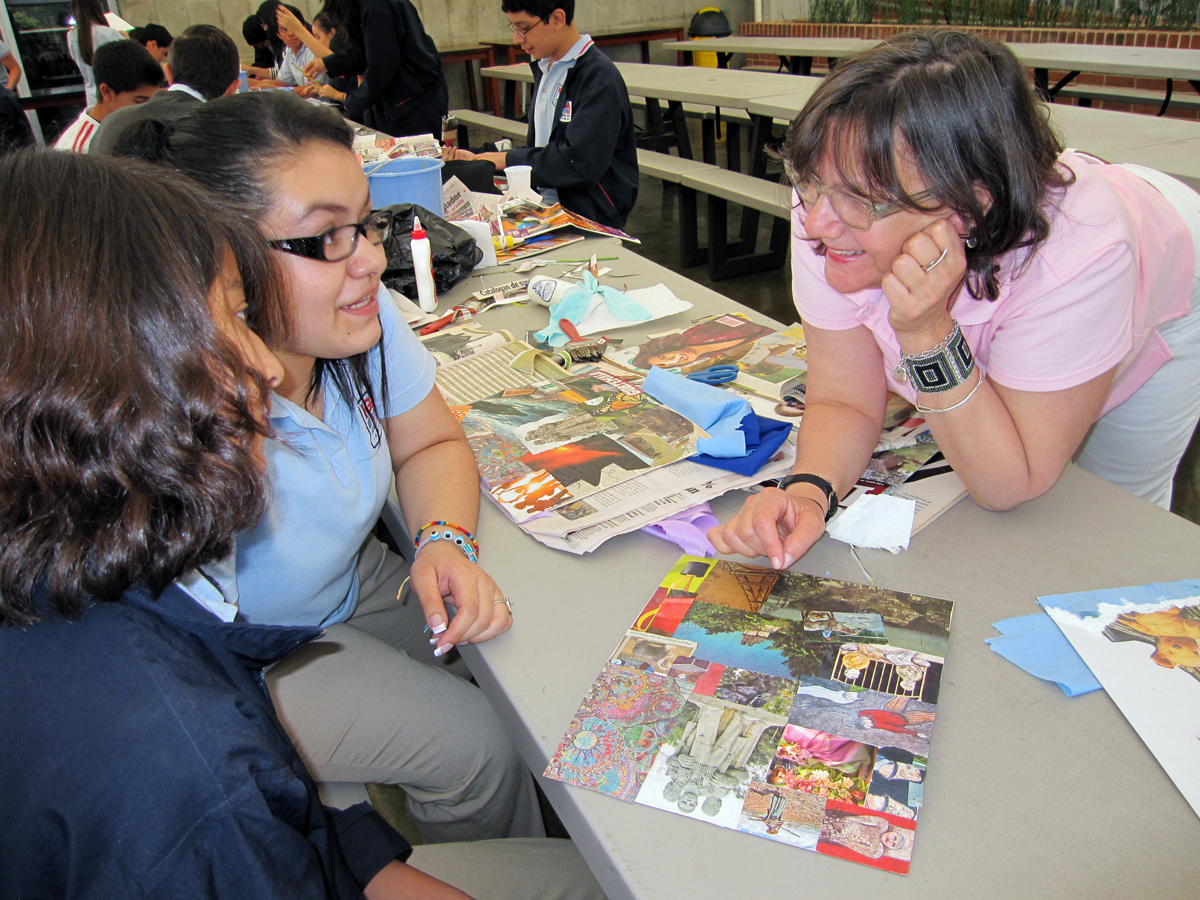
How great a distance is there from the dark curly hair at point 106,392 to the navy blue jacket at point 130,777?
0.05 meters

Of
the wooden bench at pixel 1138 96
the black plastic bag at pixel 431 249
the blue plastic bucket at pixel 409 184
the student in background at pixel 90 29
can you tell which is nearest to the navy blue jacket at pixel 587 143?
the blue plastic bucket at pixel 409 184

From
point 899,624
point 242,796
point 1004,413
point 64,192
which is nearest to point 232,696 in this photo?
point 242,796

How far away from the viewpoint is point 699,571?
99 cm

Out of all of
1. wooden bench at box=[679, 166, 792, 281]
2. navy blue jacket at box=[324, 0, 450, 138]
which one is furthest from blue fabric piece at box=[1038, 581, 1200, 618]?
navy blue jacket at box=[324, 0, 450, 138]

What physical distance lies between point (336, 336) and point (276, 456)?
181 mm

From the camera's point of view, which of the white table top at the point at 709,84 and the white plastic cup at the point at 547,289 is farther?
the white table top at the point at 709,84

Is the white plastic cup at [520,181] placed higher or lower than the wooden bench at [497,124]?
lower

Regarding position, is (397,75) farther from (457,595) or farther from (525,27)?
(457,595)

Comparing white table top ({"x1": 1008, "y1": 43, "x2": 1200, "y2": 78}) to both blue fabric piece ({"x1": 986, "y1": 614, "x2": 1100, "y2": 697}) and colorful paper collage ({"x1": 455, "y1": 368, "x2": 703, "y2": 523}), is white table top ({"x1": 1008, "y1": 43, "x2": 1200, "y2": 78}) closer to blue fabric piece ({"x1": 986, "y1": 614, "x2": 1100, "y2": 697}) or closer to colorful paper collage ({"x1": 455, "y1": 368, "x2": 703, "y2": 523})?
colorful paper collage ({"x1": 455, "y1": 368, "x2": 703, "y2": 523})

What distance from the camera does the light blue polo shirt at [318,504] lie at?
3.40 feet

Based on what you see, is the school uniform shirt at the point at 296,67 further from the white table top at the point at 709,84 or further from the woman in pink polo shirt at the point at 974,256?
the woman in pink polo shirt at the point at 974,256

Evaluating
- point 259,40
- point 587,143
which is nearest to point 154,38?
point 259,40

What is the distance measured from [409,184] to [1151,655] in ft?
6.72

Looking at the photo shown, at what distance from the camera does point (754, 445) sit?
1187 millimetres
